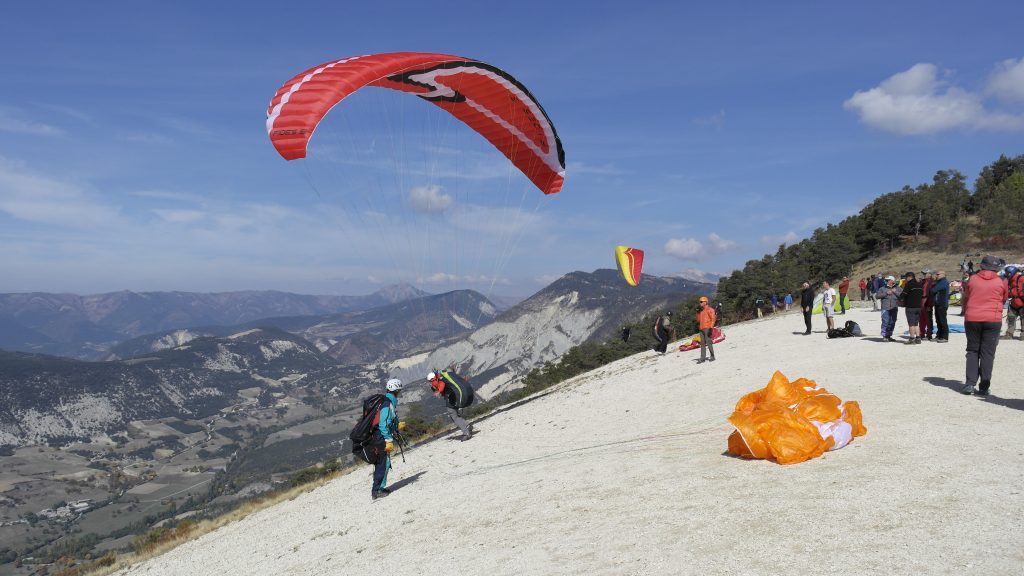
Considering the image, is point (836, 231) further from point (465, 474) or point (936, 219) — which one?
point (465, 474)

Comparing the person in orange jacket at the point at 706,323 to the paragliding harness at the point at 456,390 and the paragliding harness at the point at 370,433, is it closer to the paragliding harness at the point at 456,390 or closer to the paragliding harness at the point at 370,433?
the paragliding harness at the point at 456,390

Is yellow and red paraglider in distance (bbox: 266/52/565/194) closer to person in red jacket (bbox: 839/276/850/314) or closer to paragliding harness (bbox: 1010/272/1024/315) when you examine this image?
paragliding harness (bbox: 1010/272/1024/315)

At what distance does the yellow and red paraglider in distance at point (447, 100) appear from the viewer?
11195 mm

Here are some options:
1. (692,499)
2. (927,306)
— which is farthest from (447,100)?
(927,306)

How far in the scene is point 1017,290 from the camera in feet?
40.9

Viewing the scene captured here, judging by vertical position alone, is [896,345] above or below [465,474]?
above

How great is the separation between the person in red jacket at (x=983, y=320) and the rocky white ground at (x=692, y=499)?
421 millimetres

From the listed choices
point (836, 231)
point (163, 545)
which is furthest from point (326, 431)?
point (163, 545)

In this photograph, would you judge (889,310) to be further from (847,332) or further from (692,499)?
(692,499)

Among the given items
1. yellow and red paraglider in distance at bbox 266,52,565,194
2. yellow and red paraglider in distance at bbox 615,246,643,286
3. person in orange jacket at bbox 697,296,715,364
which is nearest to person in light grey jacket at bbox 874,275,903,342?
person in orange jacket at bbox 697,296,715,364

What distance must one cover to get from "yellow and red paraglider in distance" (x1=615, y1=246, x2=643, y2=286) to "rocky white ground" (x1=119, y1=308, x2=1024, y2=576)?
2075 cm

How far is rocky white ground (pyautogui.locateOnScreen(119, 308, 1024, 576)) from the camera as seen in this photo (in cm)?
490

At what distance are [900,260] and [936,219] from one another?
422 inches

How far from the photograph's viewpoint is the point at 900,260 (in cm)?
6212
